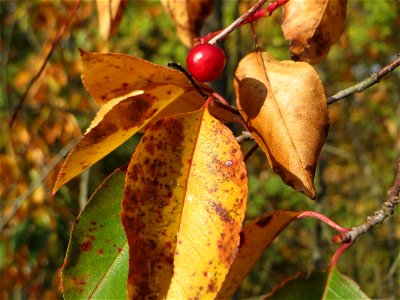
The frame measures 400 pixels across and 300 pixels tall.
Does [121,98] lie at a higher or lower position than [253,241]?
higher

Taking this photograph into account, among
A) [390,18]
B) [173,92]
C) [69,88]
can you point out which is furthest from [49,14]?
[173,92]

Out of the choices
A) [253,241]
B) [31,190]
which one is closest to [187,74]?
[253,241]

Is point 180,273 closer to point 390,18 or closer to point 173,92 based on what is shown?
point 173,92

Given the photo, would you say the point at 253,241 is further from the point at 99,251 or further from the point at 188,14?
the point at 188,14

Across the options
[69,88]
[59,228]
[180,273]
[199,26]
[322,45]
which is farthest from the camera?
[69,88]

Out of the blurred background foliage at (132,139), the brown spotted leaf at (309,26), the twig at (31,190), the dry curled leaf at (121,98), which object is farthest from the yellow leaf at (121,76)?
the twig at (31,190)

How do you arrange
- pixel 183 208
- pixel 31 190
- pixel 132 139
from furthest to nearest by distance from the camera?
1. pixel 132 139
2. pixel 31 190
3. pixel 183 208

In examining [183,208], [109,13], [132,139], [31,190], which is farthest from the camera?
[132,139]
